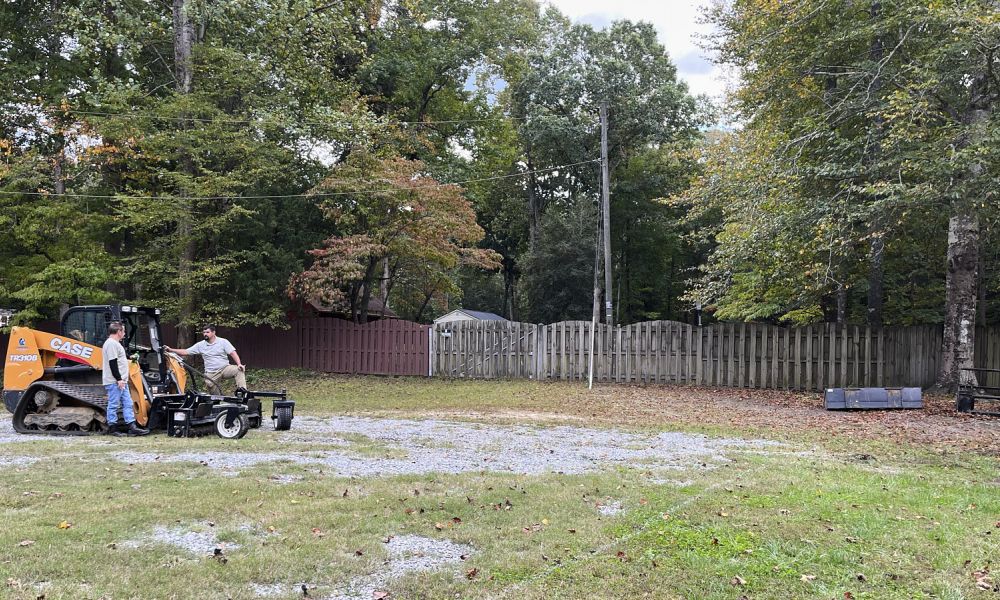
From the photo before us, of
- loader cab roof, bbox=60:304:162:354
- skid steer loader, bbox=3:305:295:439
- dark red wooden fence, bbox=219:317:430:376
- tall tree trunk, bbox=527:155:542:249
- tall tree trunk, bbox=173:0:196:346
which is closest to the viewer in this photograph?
skid steer loader, bbox=3:305:295:439

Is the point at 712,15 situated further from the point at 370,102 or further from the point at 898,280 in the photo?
the point at 370,102

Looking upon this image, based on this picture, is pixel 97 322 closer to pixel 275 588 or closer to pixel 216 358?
pixel 216 358

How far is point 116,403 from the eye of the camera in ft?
32.1

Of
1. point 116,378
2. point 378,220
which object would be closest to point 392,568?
point 116,378

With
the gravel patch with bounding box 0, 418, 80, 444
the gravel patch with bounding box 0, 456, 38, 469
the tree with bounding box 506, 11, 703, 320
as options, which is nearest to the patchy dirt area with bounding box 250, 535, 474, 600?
the gravel patch with bounding box 0, 456, 38, 469

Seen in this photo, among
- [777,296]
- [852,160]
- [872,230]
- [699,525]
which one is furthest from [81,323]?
[777,296]

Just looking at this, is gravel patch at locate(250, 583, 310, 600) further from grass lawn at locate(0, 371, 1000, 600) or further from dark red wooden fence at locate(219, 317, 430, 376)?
dark red wooden fence at locate(219, 317, 430, 376)

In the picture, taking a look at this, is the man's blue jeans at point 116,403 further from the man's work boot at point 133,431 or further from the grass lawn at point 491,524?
the grass lawn at point 491,524

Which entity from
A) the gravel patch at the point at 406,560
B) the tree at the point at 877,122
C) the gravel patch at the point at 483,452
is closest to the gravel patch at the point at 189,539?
the gravel patch at the point at 406,560

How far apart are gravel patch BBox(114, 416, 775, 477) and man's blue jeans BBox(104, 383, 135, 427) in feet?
5.62

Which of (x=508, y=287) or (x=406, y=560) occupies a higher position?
(x=508, y=287)

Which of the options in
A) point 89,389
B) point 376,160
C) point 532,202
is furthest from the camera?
point 532,202

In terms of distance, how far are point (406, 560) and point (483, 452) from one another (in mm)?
4310

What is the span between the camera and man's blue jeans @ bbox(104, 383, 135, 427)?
970 centimetres
